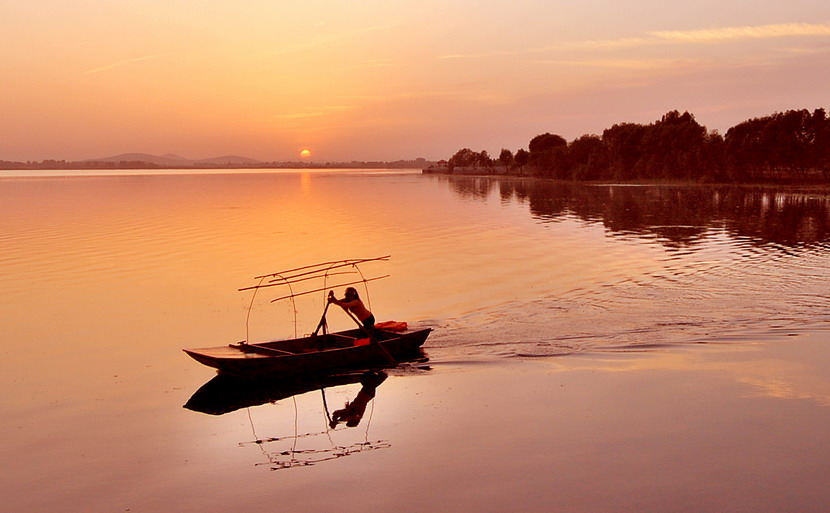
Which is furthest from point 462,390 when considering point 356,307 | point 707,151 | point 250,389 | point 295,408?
point 707,151

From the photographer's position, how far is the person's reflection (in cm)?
1687

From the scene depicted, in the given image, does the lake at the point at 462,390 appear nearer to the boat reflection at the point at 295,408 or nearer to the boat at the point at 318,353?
the boat reflection at the point at 295,408

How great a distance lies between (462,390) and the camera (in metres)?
18.5

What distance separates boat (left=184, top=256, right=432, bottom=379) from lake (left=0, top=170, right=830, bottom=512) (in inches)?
40.3

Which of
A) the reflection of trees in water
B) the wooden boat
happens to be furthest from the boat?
the reflection of trees in water

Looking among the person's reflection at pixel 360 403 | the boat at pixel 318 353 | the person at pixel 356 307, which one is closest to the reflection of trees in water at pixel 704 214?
the boat at pixel 318 353

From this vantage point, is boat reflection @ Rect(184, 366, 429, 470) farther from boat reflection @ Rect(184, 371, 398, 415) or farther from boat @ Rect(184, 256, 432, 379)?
boat @ Rect(184, 256, 432, 379)

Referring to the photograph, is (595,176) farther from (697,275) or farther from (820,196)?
(697,275)

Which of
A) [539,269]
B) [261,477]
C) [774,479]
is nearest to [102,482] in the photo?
[261,477]

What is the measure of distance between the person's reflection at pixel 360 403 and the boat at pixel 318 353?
64 cm

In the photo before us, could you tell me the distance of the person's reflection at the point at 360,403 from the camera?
16872 mm

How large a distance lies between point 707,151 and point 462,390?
113m

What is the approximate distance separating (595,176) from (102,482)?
152 m

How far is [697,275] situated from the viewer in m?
33.4
